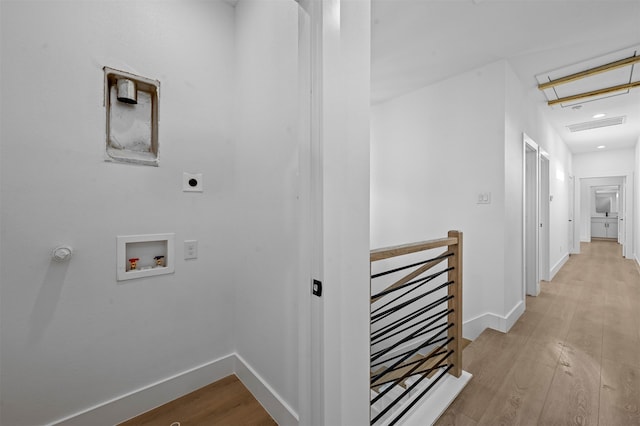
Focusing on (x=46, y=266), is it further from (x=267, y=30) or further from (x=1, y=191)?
(x=267, y=30)

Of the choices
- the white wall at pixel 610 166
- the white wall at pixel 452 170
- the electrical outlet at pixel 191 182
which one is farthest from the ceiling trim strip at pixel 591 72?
the white wall at pixel 610 166

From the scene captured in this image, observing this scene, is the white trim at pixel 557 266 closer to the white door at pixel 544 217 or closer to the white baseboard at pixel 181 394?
the white door at pixel 544 217

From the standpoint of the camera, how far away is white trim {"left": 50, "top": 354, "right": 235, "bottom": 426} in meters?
1.41

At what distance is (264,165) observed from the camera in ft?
5.29

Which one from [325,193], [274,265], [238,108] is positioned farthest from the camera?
[238,108]

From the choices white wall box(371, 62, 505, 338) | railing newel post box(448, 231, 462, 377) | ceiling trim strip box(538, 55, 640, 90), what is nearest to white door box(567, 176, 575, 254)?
ceiling trim strip box(538, 55, 640, 90)

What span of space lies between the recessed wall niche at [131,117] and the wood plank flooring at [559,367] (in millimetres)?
2327

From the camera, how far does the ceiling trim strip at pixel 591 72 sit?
252cm

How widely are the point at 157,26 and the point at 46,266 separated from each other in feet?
4.73

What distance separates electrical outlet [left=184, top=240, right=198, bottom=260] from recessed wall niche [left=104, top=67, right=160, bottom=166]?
0.52 meters

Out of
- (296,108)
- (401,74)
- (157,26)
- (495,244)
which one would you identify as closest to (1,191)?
(157,26)

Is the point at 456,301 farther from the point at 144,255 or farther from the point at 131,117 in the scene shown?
the point at 131,117

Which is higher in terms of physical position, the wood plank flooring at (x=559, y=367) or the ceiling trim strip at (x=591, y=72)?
the ceiling trim strip at (x=591, y=72)

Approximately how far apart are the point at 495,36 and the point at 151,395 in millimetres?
3598
